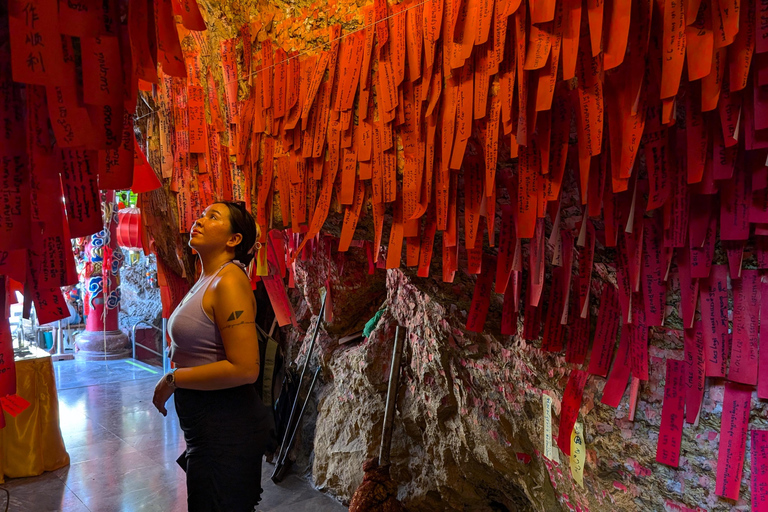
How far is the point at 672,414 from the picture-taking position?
1.22m

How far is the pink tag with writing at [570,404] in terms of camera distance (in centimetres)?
146

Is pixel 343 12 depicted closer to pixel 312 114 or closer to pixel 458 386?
pixel 312 114

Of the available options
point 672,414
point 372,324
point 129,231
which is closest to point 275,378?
point 372,324

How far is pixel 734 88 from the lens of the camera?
96cm

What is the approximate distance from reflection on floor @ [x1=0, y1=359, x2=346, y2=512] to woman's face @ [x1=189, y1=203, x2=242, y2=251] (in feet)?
5.62

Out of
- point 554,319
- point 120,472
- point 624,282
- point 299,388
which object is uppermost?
point 624,282

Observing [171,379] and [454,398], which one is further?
[454,398]

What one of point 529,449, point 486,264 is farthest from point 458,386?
point 486,264

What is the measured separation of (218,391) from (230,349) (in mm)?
126

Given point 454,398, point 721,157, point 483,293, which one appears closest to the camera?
point 721,157

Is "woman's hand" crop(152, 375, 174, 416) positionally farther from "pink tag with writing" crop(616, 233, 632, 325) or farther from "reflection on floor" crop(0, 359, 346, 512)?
"reflection on floor" crop(0, 359, 346, 512)

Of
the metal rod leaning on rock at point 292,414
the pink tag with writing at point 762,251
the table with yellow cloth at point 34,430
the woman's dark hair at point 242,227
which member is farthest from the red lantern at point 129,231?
the pink tag with writing at point 762,251

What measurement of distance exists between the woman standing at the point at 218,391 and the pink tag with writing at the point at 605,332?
0.87 metres

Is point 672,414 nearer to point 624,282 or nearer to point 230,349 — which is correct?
point 624,282
